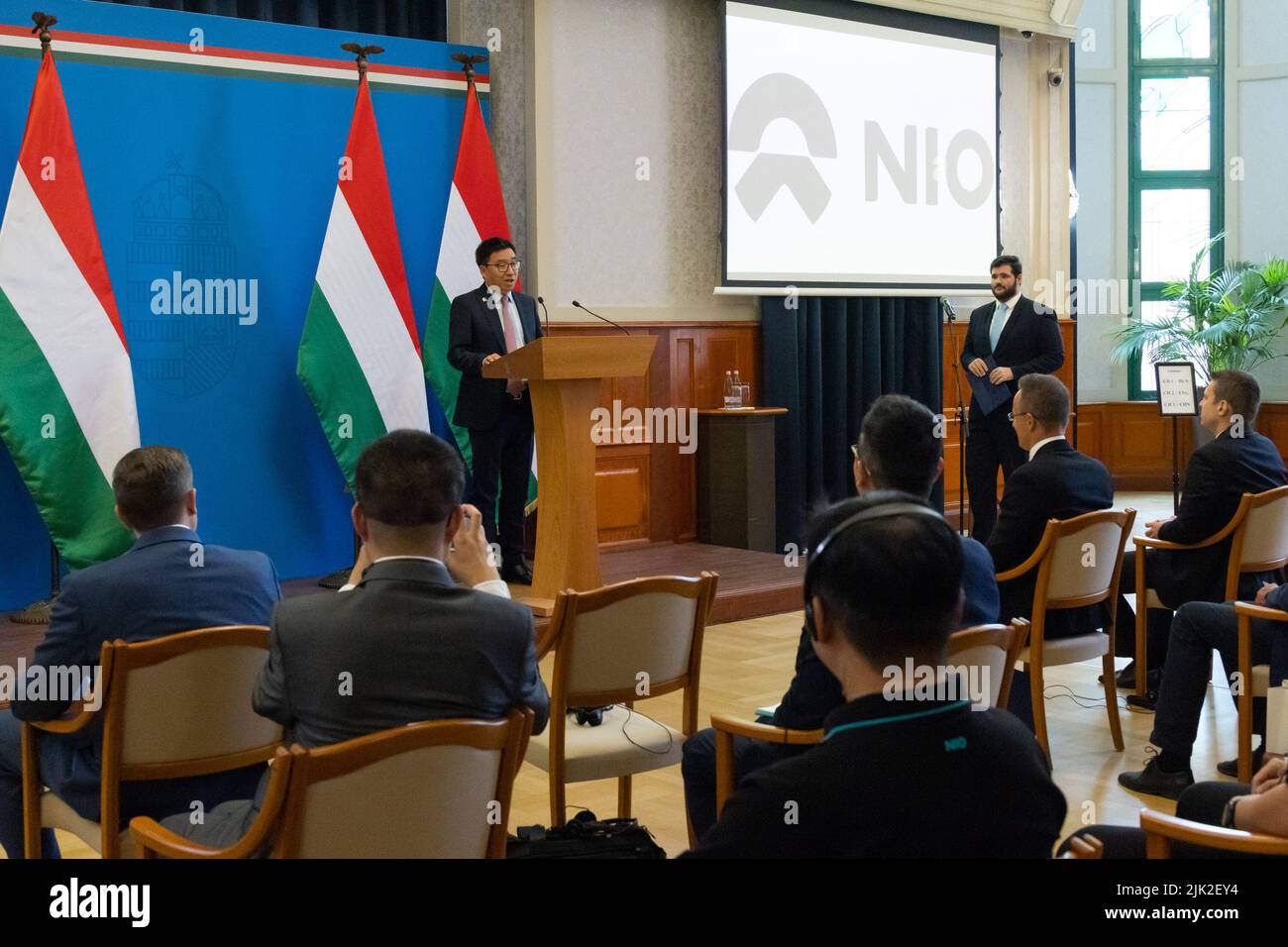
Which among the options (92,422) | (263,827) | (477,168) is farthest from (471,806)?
(477,168)

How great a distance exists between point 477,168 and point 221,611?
15.1 ft

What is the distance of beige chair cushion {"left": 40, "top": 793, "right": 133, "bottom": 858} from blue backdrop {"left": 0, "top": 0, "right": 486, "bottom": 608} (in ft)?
10.9

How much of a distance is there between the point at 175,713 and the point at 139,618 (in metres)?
0.23

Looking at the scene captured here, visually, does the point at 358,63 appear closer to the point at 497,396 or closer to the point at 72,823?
the point at 497,396

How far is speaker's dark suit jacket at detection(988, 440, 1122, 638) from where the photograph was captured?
4398mm

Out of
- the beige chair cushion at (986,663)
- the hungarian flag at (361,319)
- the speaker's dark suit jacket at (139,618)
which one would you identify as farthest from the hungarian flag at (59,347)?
the beige chair cushion at (986,663)

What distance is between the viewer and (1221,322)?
11641 mm

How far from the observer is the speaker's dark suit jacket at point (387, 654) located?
2217 millimetres

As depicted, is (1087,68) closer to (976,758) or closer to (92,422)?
(92,422)

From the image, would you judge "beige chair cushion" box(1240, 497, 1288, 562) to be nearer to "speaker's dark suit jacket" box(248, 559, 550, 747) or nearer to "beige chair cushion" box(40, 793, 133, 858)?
"speaker's dark suit jacket" box(248, 559, 550, 747)

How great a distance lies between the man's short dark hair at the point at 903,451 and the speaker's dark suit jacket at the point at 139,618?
1.41 meters

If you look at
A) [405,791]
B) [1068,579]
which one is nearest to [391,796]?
[405,791]

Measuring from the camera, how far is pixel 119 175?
6.15 meters

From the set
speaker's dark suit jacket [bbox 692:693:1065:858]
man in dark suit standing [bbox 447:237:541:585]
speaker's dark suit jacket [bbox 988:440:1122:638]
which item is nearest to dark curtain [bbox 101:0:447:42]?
man in dark suit standing [bbox 447:237:541:585]
